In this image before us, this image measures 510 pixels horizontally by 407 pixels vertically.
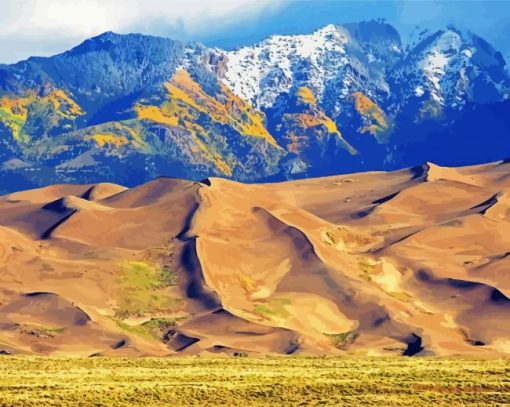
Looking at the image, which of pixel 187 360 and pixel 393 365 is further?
pixel 187 360

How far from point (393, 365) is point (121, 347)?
79204 mm

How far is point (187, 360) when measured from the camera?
13638 centimetres

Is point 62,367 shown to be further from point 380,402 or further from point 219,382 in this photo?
point 380,402

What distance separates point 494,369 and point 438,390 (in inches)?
596

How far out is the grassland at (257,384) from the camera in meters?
93.1

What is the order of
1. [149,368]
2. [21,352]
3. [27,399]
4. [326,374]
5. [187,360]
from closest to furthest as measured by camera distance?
[27,399] → [326,374] → [149,368] → [187,360] → [21,352]

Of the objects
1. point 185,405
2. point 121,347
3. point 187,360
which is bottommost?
point 121,347

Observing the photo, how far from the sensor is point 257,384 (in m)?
100

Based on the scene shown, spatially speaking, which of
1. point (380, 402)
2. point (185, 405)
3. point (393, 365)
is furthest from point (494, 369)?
point (185, 405)

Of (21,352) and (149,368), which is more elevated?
(149,368)

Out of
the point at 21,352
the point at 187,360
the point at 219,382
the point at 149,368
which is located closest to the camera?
the point at 219,382

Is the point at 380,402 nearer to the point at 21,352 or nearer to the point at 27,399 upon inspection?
the point at 27,399

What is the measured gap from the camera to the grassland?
9312cm

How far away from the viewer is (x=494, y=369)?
373 feet
